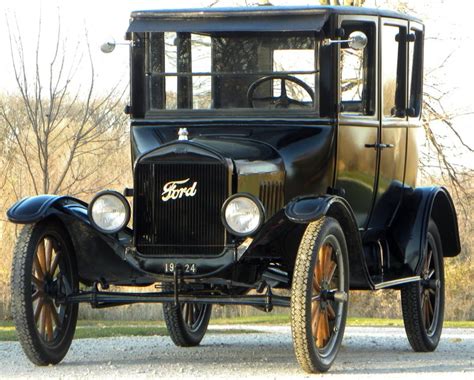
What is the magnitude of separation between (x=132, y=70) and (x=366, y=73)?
168 cm

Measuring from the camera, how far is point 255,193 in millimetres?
8406

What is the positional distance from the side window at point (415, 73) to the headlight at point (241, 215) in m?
2.71

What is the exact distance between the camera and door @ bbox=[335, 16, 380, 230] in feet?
29.9

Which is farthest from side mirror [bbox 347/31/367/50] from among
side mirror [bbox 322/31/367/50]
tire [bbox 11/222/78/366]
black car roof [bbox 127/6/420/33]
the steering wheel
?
tire [bbox 11/222/78/366]

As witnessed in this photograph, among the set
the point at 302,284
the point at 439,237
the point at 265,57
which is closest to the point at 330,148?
the point at 265,57

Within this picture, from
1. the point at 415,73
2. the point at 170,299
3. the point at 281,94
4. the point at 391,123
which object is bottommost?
the point at 170,299

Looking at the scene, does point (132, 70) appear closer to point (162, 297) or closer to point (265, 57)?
point (265, 57)

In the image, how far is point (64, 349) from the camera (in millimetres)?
8672

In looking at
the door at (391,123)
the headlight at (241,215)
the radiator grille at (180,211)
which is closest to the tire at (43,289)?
the radiator grille at (180,211)

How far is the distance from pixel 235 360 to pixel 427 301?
6.73 ft

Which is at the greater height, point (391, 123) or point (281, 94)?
point (281, 94)

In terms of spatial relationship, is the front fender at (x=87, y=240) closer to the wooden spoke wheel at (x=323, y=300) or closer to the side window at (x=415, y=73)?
the wooden spoke wheel at (x=323, y=300)

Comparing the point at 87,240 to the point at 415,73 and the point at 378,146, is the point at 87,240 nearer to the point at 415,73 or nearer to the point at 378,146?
the point at 378,146

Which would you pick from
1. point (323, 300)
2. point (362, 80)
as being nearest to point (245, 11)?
point (362, 80)
